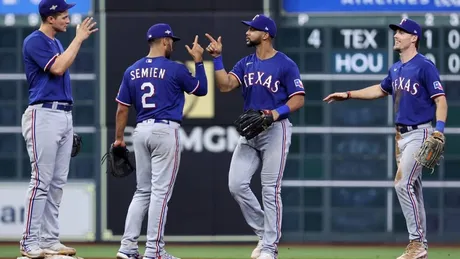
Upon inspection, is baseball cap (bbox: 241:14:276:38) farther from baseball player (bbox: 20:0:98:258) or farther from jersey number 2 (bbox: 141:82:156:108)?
baseball player (bbox: 20:0:98:258)

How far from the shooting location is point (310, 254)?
10977 millimetres

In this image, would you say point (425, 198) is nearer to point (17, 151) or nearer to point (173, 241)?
point (173, 241)

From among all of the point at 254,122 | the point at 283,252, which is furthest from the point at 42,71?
the point at 283,252

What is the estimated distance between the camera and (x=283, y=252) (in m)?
11.1

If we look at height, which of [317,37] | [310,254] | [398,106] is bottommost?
[310,254]

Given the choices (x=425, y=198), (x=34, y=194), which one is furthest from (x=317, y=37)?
(x=34, y=194)

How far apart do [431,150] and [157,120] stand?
2.19 m

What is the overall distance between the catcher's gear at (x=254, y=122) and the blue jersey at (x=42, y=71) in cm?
139

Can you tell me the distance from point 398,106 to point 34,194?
3045 millimetres

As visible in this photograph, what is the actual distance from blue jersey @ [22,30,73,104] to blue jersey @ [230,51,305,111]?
4.84ft

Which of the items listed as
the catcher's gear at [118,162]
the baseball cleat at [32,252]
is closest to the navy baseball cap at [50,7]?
the catcher's gear at [118,162]

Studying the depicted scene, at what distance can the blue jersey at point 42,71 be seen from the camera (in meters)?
8.94

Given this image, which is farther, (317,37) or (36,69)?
(317,37)

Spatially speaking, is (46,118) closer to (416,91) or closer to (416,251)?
(416,91)
